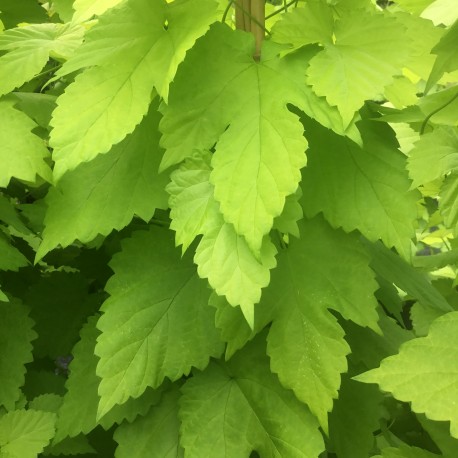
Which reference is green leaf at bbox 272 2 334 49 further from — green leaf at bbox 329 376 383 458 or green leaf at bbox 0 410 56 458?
green leaf at bbox 0 410 56 458

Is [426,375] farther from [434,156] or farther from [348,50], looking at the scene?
[348,50]

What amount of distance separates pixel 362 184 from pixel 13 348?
0.50m

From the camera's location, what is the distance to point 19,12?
1.00m

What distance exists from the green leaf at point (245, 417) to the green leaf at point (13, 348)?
0.23 metres

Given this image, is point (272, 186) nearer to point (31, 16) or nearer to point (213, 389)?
point (213, 389)

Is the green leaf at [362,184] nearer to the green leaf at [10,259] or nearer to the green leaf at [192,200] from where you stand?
the green leaf at [192,200]

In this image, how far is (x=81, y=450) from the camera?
0.78m

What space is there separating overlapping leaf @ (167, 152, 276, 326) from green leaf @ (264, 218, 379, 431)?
0.32 feet

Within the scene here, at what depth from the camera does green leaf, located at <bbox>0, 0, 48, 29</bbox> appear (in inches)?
38.5

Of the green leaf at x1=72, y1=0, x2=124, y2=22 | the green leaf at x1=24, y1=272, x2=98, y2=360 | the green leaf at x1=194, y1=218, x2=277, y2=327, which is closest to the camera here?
the green leaf at x1=194, y1=218, x2=277, y2=327

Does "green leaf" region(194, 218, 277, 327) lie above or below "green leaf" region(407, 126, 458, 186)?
above

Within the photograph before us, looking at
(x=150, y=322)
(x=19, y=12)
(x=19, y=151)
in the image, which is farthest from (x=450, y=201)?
(x=19, y=12)

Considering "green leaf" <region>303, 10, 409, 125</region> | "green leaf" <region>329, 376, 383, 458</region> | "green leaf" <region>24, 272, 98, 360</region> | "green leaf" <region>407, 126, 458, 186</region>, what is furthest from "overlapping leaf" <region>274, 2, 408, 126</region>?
"green leaf" <region>24, 272, 98, 360</region>

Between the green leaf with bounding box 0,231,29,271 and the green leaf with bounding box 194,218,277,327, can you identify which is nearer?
the green leaf with bounding box 194,218,277,327
